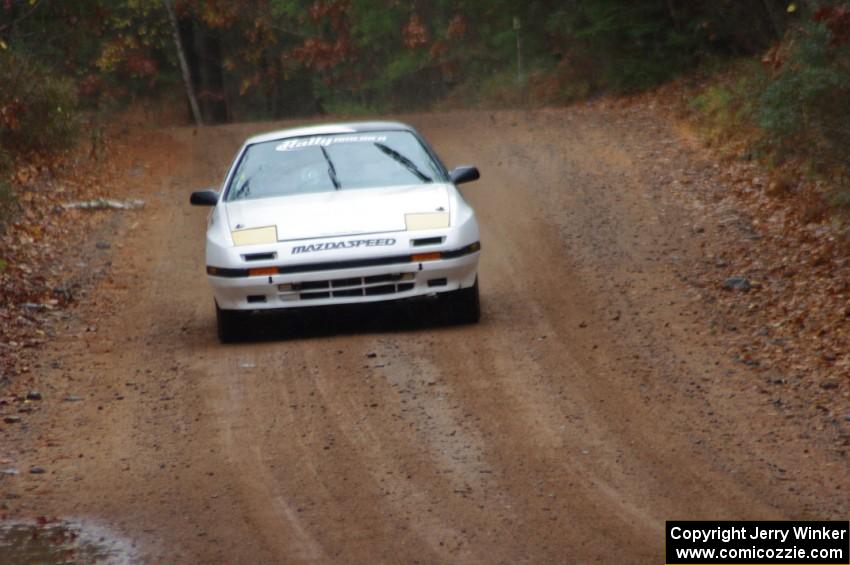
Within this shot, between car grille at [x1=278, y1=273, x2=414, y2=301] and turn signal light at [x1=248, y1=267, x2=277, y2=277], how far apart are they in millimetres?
129

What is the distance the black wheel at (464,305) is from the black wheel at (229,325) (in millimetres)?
Result: 1662

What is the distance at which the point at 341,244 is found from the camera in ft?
32.7

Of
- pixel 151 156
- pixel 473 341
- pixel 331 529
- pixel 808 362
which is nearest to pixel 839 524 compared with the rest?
pixel 331 529

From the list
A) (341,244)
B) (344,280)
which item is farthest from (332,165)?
(344,280)

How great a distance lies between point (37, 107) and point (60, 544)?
14223mm

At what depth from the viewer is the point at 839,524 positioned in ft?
19.4

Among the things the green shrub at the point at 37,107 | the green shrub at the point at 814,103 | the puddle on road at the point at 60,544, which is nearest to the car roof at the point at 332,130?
the green shrub at the point at 814,103

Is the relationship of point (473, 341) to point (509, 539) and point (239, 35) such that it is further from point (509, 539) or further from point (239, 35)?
point (239, 35)

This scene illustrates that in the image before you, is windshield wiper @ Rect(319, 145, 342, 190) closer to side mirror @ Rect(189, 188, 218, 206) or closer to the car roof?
the car roof

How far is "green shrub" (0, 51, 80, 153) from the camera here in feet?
60.6

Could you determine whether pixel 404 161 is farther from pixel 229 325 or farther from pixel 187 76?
pixel 187 76

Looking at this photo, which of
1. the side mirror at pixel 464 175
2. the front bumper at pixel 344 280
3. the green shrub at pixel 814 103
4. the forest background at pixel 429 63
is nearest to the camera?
the front bumper at pixel 344 280

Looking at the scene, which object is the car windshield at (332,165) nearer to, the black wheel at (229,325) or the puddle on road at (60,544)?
the black wheel at (229,325)

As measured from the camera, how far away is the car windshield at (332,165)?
439 inches
